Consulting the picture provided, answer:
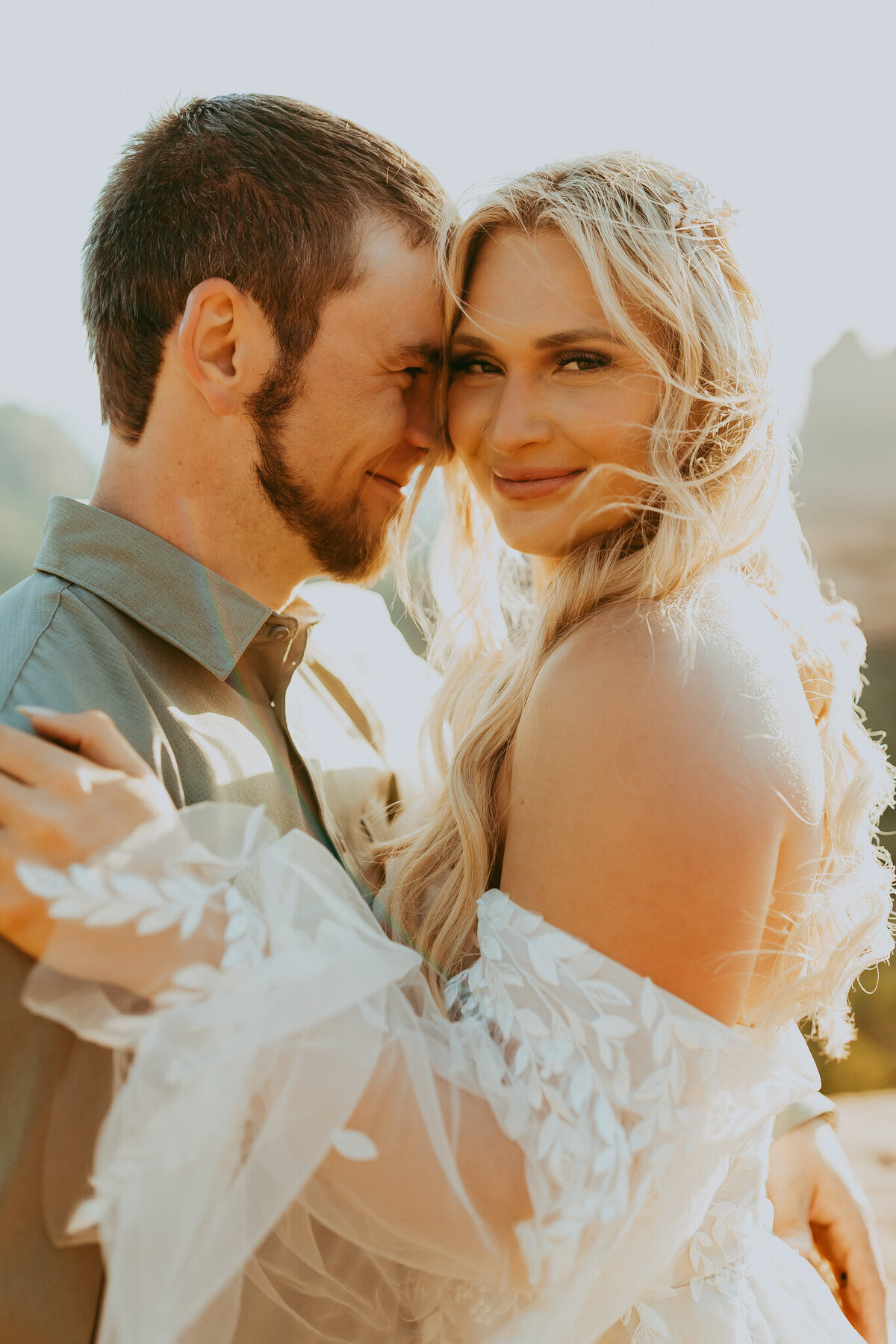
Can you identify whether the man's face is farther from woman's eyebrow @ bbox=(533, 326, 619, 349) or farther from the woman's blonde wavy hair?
woman's eyebrow @ bbox=(533, 326, 619, 349)

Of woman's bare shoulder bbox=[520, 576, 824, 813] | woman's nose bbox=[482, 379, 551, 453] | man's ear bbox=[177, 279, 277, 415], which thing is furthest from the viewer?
man's ear bbox=[177, 279, 277, 415]

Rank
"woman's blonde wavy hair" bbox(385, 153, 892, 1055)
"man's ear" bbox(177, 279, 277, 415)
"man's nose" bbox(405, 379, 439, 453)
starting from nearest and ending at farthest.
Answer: "woman's blonde wavy hair" bbox(385, 153, 892, 1055)
"man's ear" bbox(177, 279, 277, 415)
"man's nose" bbox(405, 379, 439, 453)

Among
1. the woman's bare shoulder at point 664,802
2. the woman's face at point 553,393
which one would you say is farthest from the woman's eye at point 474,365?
the woman's bare shoulder at point 664,802

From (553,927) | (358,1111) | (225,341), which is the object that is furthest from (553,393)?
(358,1111)

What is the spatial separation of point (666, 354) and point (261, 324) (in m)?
0.79

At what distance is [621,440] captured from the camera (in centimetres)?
179

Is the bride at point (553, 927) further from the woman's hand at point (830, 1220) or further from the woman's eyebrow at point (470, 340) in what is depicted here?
the woman's hand at point (830, 1220)

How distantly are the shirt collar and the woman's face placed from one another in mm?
556

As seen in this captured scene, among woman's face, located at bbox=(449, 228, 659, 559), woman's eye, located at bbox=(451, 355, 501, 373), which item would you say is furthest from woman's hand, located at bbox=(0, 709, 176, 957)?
woman's eye, located at bbox=(451, 355, 501, 373)

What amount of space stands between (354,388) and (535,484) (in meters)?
0.44

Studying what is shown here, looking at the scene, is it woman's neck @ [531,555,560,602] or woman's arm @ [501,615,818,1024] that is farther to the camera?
woman's neck @ [531,555,560,602]

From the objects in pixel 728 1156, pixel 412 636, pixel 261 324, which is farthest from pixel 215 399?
pixel 412 636

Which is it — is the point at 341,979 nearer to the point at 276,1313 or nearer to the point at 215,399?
the point at 276,1313

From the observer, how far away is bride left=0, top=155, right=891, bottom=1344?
3.93 ft
